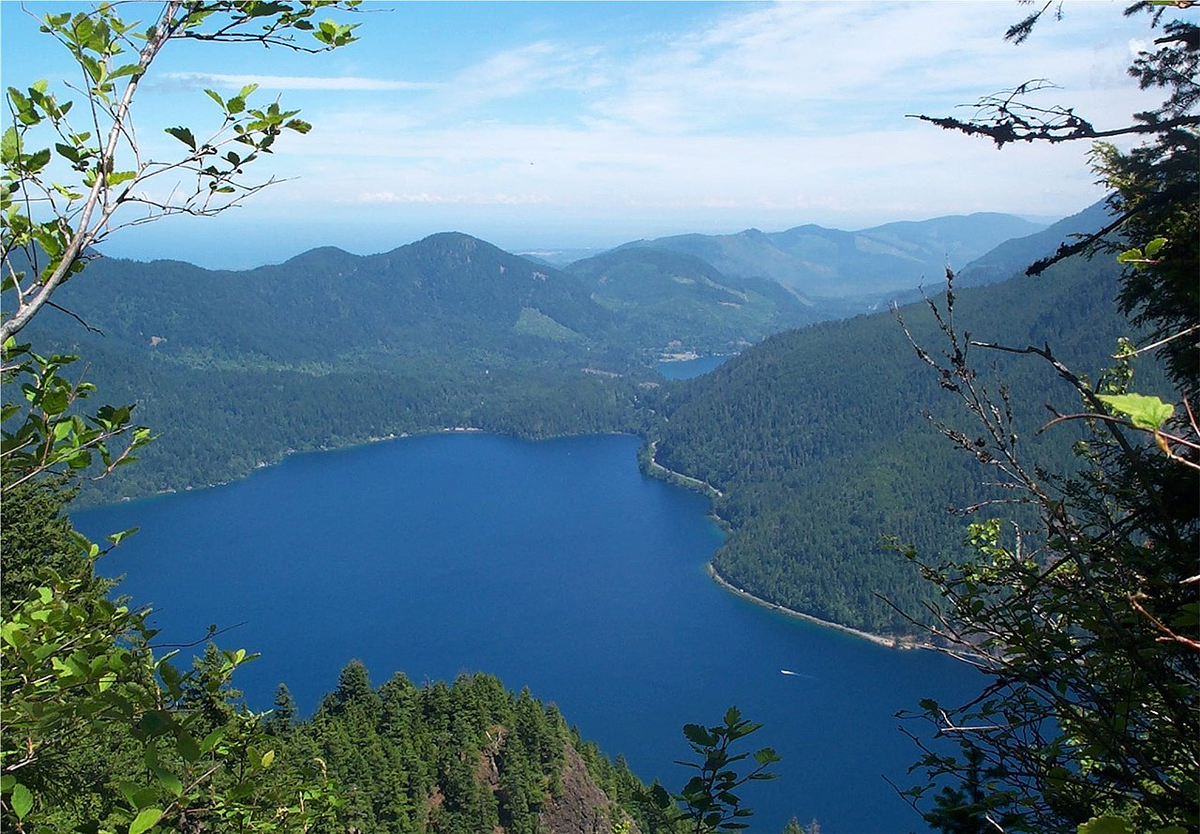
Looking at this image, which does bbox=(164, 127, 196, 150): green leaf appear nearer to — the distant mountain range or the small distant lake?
the distant mountain range

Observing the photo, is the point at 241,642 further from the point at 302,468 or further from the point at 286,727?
the point at 302,468

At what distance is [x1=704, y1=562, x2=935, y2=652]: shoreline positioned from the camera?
155 ft

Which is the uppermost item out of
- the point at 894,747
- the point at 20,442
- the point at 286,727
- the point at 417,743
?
the point at 20,442

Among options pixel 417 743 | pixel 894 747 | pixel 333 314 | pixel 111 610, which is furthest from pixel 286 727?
pixel 333 314

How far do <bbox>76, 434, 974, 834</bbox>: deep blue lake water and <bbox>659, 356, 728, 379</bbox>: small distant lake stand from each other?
63945 millimetres

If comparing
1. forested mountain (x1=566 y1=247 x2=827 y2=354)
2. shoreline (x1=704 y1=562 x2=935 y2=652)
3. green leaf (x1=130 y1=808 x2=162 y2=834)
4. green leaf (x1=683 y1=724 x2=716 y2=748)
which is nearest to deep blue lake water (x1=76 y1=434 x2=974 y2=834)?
shoreline (x1=704 y1=562 x2=935 y2=652)

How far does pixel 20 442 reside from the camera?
5.90ft

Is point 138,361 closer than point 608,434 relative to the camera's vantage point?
No

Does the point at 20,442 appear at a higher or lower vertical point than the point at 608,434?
higher

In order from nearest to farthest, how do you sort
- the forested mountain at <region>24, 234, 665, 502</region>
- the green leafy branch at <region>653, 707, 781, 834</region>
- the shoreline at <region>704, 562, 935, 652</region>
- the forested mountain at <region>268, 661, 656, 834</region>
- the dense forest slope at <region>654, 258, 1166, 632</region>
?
1. the green leafy branch at <region>653, 707, 781, 834</region>
2. the forested mountain at <region>268, 661, 656, 834</region>
3. the shoreline at <region>704, 562, 935, 652</region>
4. the dense forest slope at <region>654, 258, 1166, 632</region>
5. the forested mountain at <region>24, 234, 665, 502</region>

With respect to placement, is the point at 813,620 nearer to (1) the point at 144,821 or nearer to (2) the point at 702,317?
(1) the point at 144,821

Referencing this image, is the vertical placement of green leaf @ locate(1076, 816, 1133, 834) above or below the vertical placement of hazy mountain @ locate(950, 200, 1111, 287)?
below

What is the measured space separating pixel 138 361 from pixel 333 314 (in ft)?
162

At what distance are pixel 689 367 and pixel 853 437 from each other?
6488 cm
